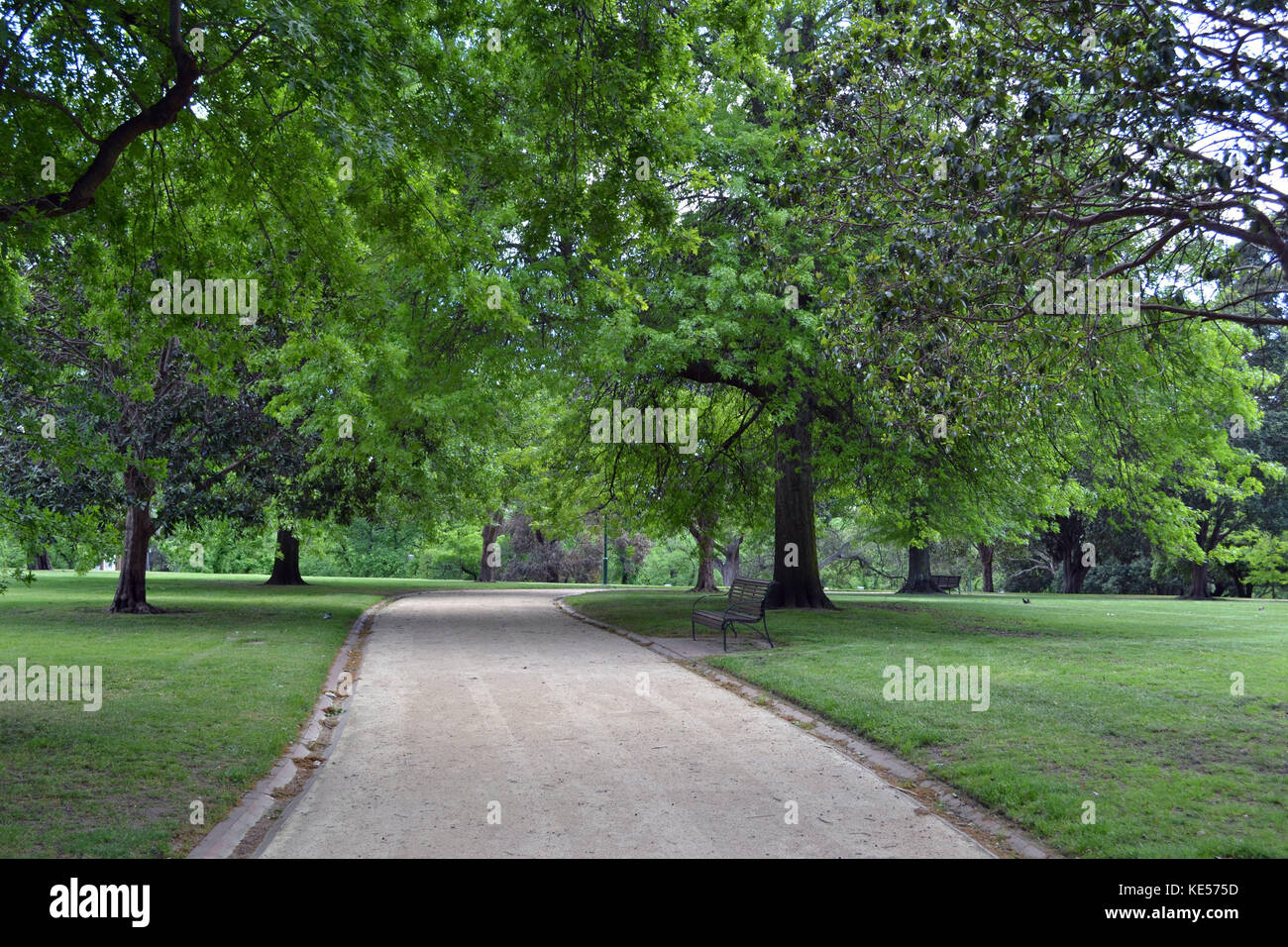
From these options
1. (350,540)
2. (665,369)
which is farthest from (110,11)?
(350,540)

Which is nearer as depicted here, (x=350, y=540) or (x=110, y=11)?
(x=110, y=11)

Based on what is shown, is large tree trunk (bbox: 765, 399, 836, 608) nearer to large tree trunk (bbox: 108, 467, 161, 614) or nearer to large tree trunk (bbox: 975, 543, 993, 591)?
large tree trunk (bbox: 108, 467, 161, 614)

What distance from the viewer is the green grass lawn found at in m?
5.55

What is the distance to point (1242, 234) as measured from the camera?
22.1 feet

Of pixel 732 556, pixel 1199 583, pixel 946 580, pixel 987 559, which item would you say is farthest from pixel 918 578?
pixel 1199 583

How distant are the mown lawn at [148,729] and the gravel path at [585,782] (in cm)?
66

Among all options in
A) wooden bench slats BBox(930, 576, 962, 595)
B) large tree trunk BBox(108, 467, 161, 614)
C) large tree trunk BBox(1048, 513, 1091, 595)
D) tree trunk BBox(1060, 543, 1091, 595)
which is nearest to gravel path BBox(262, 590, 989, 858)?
large tree trunk BBox(108, 467, 161, 614)

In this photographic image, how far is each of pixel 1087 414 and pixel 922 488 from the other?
339 cm

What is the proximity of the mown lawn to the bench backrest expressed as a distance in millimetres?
6671

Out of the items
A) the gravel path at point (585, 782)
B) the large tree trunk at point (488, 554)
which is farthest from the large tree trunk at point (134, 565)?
the large tree trunk at point (488, 554)

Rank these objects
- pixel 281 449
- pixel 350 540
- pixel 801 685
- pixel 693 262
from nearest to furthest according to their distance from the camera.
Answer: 1. pixel 801 685
2. pixel 693 262
3. pixel 281 449
4. pixel 350 540

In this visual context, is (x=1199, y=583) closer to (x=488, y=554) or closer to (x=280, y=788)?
(x=488, y=554)

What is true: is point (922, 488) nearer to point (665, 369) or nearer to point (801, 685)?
point (665, 369)

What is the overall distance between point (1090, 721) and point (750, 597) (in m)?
Answer: 7.25
